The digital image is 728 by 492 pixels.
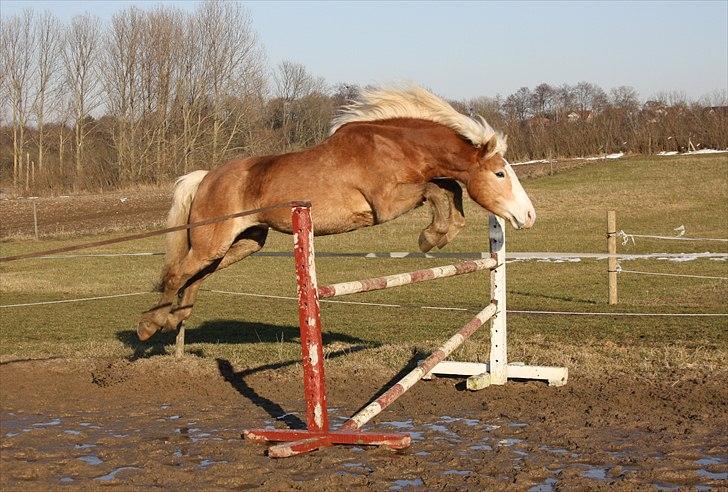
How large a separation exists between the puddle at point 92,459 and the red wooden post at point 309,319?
49.1 inches

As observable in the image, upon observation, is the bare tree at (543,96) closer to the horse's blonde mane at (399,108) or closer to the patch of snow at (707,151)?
the patch of snow at (707,151)

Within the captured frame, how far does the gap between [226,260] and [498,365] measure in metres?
2.55

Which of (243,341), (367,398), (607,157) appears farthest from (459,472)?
(607,157)

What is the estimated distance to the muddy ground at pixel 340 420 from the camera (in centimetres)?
503

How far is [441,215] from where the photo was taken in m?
7.05

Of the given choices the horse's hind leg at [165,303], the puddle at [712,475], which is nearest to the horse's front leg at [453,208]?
the horse's hind leg at [165,303]

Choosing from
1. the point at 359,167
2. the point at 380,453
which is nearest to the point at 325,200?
the point at 359,167

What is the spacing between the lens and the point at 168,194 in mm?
38594

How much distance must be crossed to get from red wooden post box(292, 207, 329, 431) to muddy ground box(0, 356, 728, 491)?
29cm

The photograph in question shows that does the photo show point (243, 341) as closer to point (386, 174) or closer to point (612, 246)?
point (386, 174)

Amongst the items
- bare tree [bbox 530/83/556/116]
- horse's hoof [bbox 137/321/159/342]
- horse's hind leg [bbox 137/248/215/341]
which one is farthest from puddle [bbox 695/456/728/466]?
bare tree [bbox 530/83/556/116]

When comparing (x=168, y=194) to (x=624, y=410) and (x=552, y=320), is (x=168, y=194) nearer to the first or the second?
(x=552, y=320)

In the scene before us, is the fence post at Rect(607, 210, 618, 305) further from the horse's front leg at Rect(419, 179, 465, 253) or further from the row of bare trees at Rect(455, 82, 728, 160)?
the row of bare trees at Rect(455, 82, 728, 160)

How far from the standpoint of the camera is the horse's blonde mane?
7.23 meters
